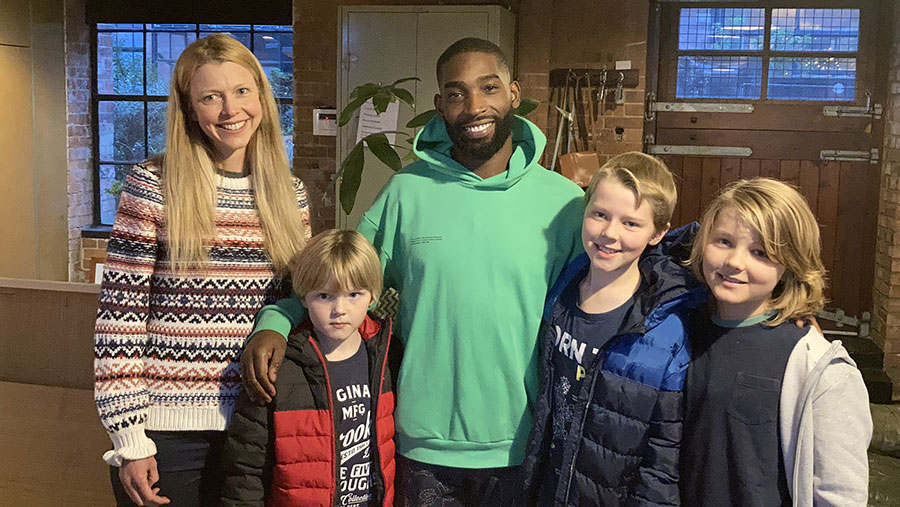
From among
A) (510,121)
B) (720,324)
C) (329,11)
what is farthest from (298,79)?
(720,324)

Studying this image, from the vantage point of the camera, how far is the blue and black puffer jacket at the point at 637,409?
1537 mm

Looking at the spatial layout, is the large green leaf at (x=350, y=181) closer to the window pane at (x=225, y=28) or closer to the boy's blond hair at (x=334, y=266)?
the boy's blond hair at (x=334, y=266)

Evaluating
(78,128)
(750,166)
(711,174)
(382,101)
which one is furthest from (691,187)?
(78,128)

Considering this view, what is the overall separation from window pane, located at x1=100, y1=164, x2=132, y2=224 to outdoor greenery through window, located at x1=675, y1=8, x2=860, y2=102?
4.21 metres

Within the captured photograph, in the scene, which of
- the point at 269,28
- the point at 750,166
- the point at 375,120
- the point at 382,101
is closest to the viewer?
the point at 382,101

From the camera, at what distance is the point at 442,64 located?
1861 mm

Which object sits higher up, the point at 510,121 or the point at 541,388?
the point at 510,121

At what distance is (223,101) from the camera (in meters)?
1.65

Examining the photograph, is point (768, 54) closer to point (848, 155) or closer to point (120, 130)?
point (848, 155)

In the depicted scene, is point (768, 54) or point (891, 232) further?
point (768, 54)

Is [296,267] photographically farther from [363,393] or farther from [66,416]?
[66,416]

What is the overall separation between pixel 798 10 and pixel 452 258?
13.6ft

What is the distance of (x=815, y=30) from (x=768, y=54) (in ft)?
0.95

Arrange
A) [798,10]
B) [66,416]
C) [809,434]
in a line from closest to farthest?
1. [809,434]
2. [66,416]
3. [798,10]
